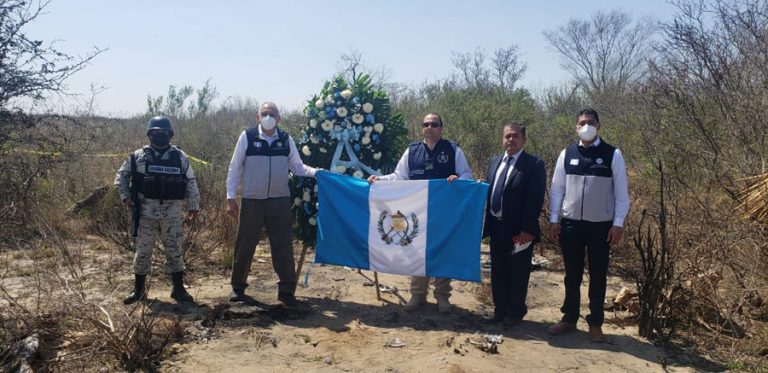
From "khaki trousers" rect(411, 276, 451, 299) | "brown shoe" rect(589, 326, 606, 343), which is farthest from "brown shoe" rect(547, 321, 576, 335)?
"khaki trousers" rect(411, 276, 451, 299)

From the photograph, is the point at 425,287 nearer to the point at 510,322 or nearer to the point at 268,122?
the point at 510,322

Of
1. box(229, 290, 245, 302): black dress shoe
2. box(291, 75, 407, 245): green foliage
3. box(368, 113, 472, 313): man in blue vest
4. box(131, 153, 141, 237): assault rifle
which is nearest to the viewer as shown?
box(368, 113, 472, 313): man in blue vest

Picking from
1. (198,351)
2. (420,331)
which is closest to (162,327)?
(198,351)

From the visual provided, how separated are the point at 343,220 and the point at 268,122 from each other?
1.29 metres

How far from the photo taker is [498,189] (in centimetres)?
521

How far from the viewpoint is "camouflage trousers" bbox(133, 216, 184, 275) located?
584cm

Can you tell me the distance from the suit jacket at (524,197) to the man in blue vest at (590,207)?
0.47 feet

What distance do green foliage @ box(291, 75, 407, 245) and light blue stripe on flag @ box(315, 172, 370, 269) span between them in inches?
16.1

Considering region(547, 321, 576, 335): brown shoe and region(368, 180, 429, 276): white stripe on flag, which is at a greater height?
region(368, 180, 429, 276): white stripe on flag

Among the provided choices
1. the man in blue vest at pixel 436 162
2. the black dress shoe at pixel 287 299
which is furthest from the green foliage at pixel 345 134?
the black dress shoe at pixel 287 299

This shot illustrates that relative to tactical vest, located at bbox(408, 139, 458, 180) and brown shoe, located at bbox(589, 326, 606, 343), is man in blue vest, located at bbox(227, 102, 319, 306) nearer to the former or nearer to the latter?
tactical vest, located at bbox(408, 139, 458, 180)

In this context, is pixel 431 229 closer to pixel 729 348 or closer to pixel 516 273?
pixel 516 273

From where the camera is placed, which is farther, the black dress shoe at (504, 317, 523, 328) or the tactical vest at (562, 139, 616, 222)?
the black dress shoe at (504, 317, 523, 328)

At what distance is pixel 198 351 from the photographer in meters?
4.62
